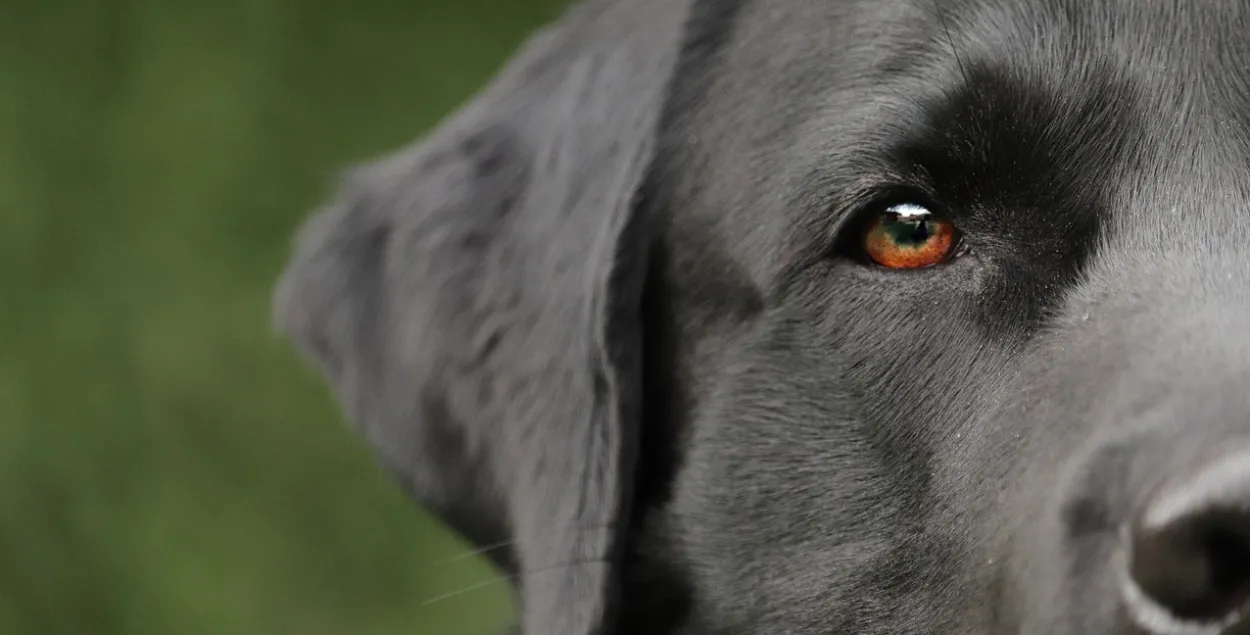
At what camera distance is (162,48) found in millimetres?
4270

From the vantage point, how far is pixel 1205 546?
1313mm

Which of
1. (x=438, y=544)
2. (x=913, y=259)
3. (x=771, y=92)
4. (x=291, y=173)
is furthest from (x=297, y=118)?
(x=913, y=259)

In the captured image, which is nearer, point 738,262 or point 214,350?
point 738,262

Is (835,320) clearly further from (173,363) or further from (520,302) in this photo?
(173,363)

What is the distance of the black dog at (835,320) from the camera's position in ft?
4.99

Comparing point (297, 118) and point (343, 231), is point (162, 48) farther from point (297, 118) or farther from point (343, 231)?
point (343, 231)

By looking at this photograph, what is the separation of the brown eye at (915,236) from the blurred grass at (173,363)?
7.30 ft

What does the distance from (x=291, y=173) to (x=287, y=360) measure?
57cm

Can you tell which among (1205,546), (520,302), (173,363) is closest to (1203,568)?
(1205,546)

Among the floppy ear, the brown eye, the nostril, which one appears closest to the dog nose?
the nostril

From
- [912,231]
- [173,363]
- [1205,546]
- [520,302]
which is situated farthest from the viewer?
[173,363]

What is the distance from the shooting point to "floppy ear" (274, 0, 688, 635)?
206cm

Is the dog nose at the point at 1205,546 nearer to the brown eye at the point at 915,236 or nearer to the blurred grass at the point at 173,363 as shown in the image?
the brown eye at the point at 915,236

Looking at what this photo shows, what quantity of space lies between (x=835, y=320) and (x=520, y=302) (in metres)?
0.53
